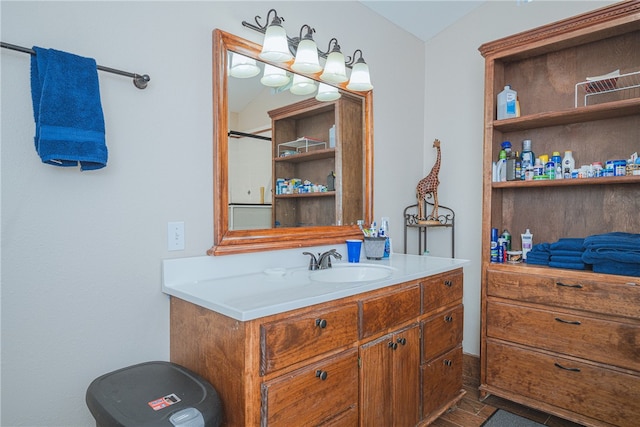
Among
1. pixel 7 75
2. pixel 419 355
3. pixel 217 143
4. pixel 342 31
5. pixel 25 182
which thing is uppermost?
pixel 342 31

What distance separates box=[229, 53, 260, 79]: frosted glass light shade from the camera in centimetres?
170

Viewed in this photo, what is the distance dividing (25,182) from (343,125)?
1.58m

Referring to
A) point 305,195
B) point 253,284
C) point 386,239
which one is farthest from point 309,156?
point 253,284

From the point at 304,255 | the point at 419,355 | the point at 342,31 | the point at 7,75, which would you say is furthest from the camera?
the point at 342,31

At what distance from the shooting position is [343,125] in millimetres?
2240

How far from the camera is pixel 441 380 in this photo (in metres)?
1.98

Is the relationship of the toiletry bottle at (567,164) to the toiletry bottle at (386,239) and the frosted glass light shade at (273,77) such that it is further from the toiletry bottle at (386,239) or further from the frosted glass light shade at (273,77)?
the frosted glass light shade at (273,77)

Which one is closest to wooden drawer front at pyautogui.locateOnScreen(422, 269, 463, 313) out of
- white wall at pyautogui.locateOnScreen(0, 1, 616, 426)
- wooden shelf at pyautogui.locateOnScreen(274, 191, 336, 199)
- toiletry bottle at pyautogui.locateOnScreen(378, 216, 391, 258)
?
toiletry bottle at pyautogui.locateOnScreen(378, 216, 391, 258)

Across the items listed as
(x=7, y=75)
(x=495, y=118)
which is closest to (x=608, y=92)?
(x=495, y=118)

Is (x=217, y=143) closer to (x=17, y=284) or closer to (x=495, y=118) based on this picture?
(x=17, y=284)

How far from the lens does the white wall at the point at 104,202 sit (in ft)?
3.83

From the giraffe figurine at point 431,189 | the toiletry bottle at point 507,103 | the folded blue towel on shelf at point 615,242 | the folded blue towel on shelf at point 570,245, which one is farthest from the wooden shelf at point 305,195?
the folded blue towel on shelf at point 615,242

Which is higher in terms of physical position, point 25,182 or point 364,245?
point 25,182

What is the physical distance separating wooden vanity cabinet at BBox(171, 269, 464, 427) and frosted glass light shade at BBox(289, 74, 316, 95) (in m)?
1.13
